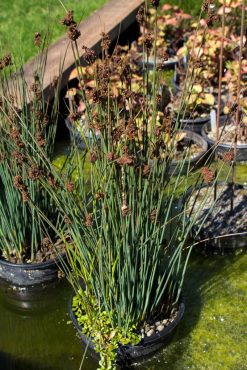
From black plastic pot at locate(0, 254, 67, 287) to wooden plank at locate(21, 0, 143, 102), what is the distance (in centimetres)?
164

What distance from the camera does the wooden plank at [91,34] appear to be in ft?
16.2

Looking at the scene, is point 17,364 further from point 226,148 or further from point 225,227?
point 226,148

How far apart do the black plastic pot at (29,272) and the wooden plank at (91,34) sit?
1644 millimetres

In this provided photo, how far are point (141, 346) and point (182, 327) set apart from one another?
34 centimetres

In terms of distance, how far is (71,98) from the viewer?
8.96 feet

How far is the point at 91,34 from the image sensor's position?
558cm

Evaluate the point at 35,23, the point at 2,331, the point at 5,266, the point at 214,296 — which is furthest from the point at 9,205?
the point at 35,23

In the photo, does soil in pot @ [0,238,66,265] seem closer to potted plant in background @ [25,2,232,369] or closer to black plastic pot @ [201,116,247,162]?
potted plant in background @ [25,2,232,369]

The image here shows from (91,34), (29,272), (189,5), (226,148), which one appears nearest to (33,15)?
(91,34)

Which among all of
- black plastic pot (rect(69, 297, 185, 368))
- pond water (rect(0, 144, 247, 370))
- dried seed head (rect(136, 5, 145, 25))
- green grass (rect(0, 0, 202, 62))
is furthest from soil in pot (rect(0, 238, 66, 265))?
green grass (rect(0, 0, 202, 62))

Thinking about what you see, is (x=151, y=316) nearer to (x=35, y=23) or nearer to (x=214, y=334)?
(x=214, y=334)

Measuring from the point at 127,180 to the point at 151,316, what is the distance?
70 centimetres

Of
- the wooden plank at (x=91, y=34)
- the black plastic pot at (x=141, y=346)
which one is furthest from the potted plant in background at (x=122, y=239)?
the wooden plank at (x=91, y=34)

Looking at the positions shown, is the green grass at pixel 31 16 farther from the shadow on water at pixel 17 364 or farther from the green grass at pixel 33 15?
the shadow on water at pixel 17 364
